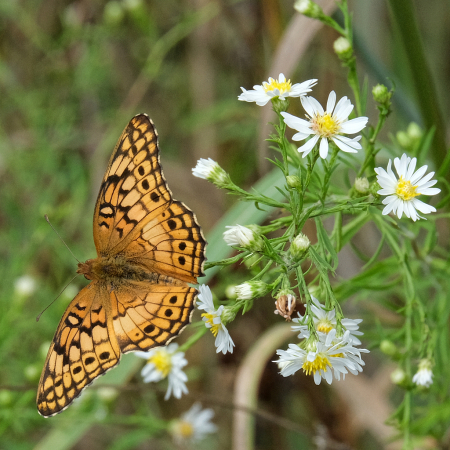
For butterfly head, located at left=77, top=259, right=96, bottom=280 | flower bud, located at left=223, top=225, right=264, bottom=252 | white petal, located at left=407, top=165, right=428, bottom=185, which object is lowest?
flower bud, located at left=223, top=225, right=264, bottom=252

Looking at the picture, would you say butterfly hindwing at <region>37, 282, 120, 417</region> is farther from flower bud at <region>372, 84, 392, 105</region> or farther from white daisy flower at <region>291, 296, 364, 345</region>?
flower bud at <region>372, 84, 392, 105</region>

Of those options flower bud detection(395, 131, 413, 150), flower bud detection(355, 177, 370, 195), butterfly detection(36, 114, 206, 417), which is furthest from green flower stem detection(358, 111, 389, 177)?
butterfly detection(36, 114, 206, 417)

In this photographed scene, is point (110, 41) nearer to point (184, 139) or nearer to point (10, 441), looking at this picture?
point (184, 139)

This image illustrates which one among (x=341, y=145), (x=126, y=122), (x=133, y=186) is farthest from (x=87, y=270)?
(x=126, y=122)

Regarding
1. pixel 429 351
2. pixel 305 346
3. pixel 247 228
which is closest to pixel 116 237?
pixel 247 228

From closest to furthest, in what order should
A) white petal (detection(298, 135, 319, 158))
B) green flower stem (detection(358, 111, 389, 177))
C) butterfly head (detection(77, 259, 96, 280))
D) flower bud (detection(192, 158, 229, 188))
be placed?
white petal (detection(298, 135, 319, 158)) → green flower stem (detection(358, 111, 389, 177)) → flower bud (detection(192, 158, 229, 188)) → butterfly head (detection(77, 259, 96, 280))

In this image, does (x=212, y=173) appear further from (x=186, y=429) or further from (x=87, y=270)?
(x=186, y=429)
